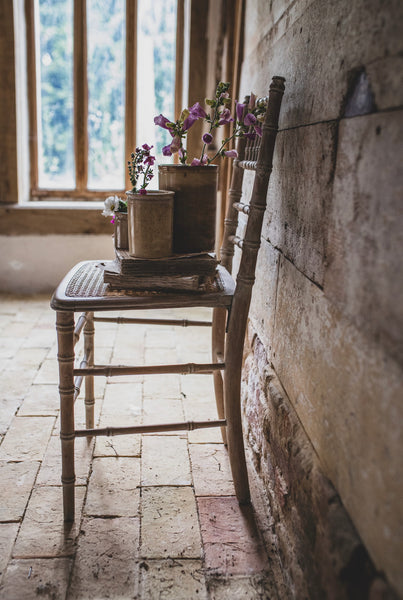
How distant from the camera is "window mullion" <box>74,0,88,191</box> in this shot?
13.8 feet

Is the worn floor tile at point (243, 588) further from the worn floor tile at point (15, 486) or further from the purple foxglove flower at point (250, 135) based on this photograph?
the purple foxglove flower at point (250, 135)

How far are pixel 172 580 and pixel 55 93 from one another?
395cm

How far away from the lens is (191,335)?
11.5 feet

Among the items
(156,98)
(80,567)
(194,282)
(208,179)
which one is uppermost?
(156,98)

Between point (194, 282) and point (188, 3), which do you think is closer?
point (194, 282)

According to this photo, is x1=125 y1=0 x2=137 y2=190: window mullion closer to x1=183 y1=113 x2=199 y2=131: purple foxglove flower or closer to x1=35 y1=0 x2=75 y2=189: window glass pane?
x1=35 y1=0 x2=75 y2=189: window glass pane

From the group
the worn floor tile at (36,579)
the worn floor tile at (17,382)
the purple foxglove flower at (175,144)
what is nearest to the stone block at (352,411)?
the purple foxglove flower at (175,144)

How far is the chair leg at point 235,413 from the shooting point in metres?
1.72

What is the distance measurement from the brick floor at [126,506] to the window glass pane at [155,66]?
2.46 metres

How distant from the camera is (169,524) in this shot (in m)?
1.71

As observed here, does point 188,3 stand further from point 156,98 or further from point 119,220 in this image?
point 119,220

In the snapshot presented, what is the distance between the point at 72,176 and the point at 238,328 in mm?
3310

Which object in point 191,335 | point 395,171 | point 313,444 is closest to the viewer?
point 395,171

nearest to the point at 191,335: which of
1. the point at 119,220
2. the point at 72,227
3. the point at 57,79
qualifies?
the point at 72,227
